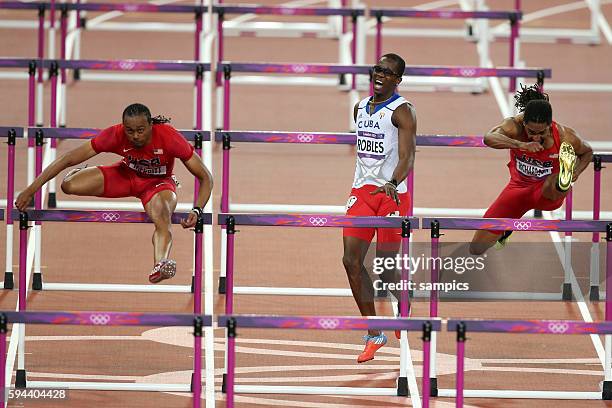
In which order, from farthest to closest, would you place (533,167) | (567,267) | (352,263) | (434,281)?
(533,167), (567,267), (352,263), (434,281)

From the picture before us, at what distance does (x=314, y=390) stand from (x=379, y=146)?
5.42ft

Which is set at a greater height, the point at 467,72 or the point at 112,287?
the point at 467,72

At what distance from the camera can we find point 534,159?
32.2 feet

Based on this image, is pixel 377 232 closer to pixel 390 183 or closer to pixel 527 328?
pixel 390 183

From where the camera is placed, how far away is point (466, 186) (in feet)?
42.6

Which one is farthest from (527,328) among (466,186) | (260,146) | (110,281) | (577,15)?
(577,15)

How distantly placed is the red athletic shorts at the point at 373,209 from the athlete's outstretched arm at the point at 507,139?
706 mm

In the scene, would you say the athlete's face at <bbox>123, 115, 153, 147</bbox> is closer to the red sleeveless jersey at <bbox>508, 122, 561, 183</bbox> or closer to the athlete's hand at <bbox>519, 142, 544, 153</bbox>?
the athlete's hand at <bbox>519, 142, 544, 153</bbox>

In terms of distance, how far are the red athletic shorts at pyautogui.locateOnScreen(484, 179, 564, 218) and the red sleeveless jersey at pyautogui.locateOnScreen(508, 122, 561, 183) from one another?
5 centimetres

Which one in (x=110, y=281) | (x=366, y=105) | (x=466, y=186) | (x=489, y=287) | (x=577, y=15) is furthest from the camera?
(x=577, y=15)

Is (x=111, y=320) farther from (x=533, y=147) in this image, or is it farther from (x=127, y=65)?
(x=127, y=65)

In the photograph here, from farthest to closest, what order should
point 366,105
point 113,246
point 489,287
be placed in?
point 113,246, point 366,105, point 489,287

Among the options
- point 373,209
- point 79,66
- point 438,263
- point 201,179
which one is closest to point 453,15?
point 79,66

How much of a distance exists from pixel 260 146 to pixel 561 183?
509 cm
